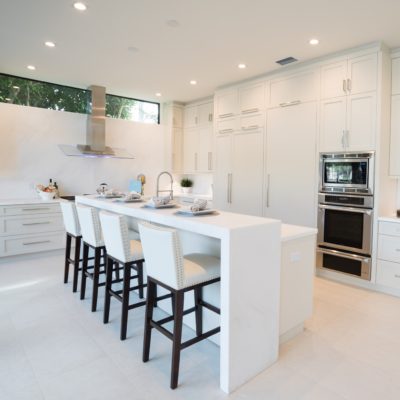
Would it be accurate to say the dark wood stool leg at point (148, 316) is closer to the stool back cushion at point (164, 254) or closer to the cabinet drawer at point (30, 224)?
the stool back cushion at point (164, 254)

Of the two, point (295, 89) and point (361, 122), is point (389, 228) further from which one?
point (295, 89)

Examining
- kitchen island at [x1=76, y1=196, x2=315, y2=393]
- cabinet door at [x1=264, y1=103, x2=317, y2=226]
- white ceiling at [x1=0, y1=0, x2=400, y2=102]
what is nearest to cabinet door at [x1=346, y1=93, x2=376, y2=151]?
cabinet door at [x1=264, y1=103, x2=317, y2=226]

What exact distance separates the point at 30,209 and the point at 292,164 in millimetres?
3818

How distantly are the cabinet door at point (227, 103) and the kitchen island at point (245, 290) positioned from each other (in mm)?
3130

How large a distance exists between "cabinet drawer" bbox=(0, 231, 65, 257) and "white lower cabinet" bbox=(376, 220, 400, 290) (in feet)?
14.5

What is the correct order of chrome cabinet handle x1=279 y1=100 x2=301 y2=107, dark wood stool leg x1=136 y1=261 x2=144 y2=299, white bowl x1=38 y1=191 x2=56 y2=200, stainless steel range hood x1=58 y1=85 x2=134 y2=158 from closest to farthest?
dark wood stool leg x1=136 y1=261 x2=144 y2=299, chrome cabinet handle x1=279 y1=100 x2=301 y2=107, white bowl x1=38 y1=191 x2=56 y2=200, stainless steel range hood x1=58 y1=85 x2=134 y2=158

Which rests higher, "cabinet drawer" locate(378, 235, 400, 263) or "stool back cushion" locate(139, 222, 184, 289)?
"stool back cushion" locate(139, 222, 184, 289)

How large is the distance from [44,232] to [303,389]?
412cm

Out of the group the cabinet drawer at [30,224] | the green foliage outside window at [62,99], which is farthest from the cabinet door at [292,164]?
the cabinet drawer at [30,224]

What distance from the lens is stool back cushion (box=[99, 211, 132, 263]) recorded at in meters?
2.35

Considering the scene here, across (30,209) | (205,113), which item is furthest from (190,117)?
(30,209)

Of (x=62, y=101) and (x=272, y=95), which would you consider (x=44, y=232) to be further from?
(x=272, y=95)

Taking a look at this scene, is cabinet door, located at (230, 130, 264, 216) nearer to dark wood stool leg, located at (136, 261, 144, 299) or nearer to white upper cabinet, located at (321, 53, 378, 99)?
white upper cabinet, located at (321, 53, 378, 99)

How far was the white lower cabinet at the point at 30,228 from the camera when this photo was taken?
4.30 m
